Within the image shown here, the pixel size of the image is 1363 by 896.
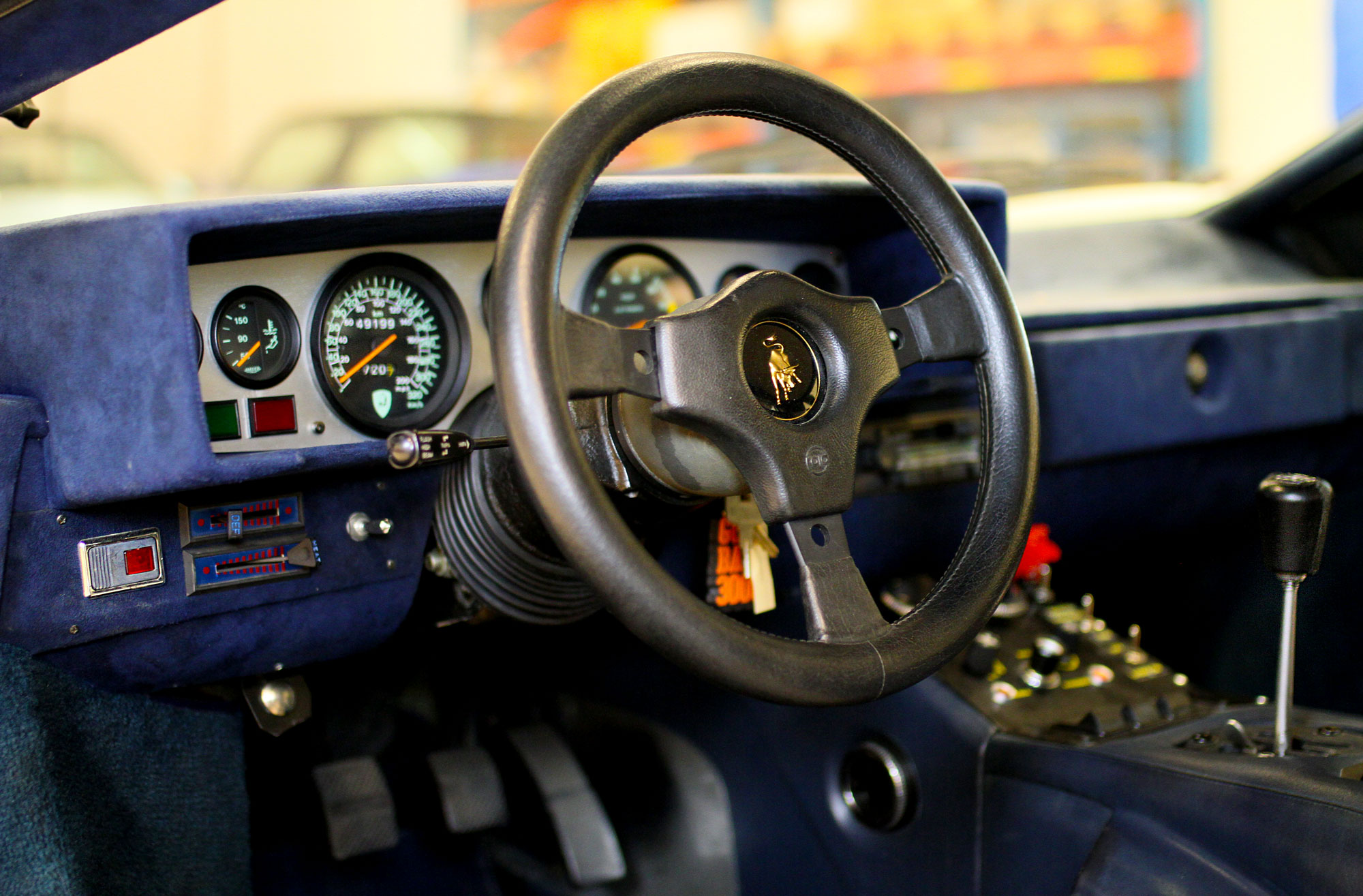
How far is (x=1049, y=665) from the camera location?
1.50m

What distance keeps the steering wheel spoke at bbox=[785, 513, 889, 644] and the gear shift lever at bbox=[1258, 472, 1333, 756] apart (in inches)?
20.4

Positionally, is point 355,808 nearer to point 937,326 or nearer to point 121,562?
point 121,562

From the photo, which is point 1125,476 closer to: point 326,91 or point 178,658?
point 178,658

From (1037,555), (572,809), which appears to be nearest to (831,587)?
(1037,555)

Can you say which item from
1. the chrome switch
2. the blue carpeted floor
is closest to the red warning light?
the chrome switch

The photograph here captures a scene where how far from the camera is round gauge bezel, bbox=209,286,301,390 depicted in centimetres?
112

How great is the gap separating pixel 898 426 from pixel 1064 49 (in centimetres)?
433

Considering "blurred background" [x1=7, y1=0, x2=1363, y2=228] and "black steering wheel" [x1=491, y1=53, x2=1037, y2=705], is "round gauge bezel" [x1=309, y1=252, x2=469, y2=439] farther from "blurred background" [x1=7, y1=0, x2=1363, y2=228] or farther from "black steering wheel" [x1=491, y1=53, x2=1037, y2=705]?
"black steering wheel" [x1=491, y1=53, x2=1037, y2=705]

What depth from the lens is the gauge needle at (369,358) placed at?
1.20 m

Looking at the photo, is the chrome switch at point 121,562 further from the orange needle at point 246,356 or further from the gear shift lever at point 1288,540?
→ the gear shift lever at point 1288,540

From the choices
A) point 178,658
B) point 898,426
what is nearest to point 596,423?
point 178,658

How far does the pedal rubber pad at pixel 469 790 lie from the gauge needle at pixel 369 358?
0.82 m

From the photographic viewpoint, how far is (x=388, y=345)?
123cm

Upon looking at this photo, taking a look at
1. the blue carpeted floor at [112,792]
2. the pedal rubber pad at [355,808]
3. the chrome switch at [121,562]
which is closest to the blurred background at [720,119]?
the chrome switch at [121,562]
